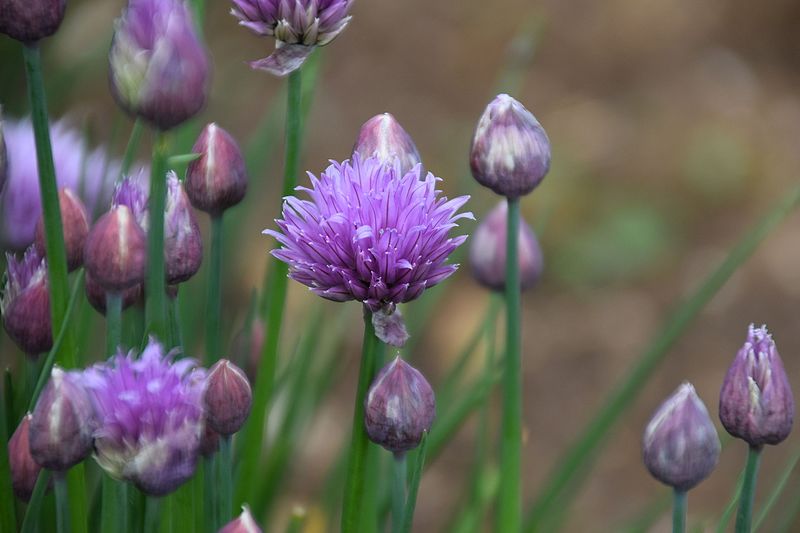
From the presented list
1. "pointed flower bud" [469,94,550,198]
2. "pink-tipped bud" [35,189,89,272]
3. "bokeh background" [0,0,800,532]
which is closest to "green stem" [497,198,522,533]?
"pointed flower bud" [469,94,550,198]

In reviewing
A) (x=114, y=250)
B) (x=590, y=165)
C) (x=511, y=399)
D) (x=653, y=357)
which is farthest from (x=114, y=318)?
(x=590, y=165)

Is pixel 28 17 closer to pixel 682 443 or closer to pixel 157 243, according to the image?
pixel 157 243

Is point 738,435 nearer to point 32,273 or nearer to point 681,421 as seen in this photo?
point 681,421

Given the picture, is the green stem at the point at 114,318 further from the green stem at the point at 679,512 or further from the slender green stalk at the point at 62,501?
the green stem at the point at 679,512

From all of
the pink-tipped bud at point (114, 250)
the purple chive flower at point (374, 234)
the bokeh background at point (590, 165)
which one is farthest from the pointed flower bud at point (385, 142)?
the bokeh background at point (590, 165)

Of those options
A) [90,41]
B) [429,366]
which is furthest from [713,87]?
[90,41]

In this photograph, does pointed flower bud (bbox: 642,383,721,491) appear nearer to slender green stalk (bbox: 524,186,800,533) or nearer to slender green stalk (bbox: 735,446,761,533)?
slender green stalk (bbox: 735,446,761,533)
